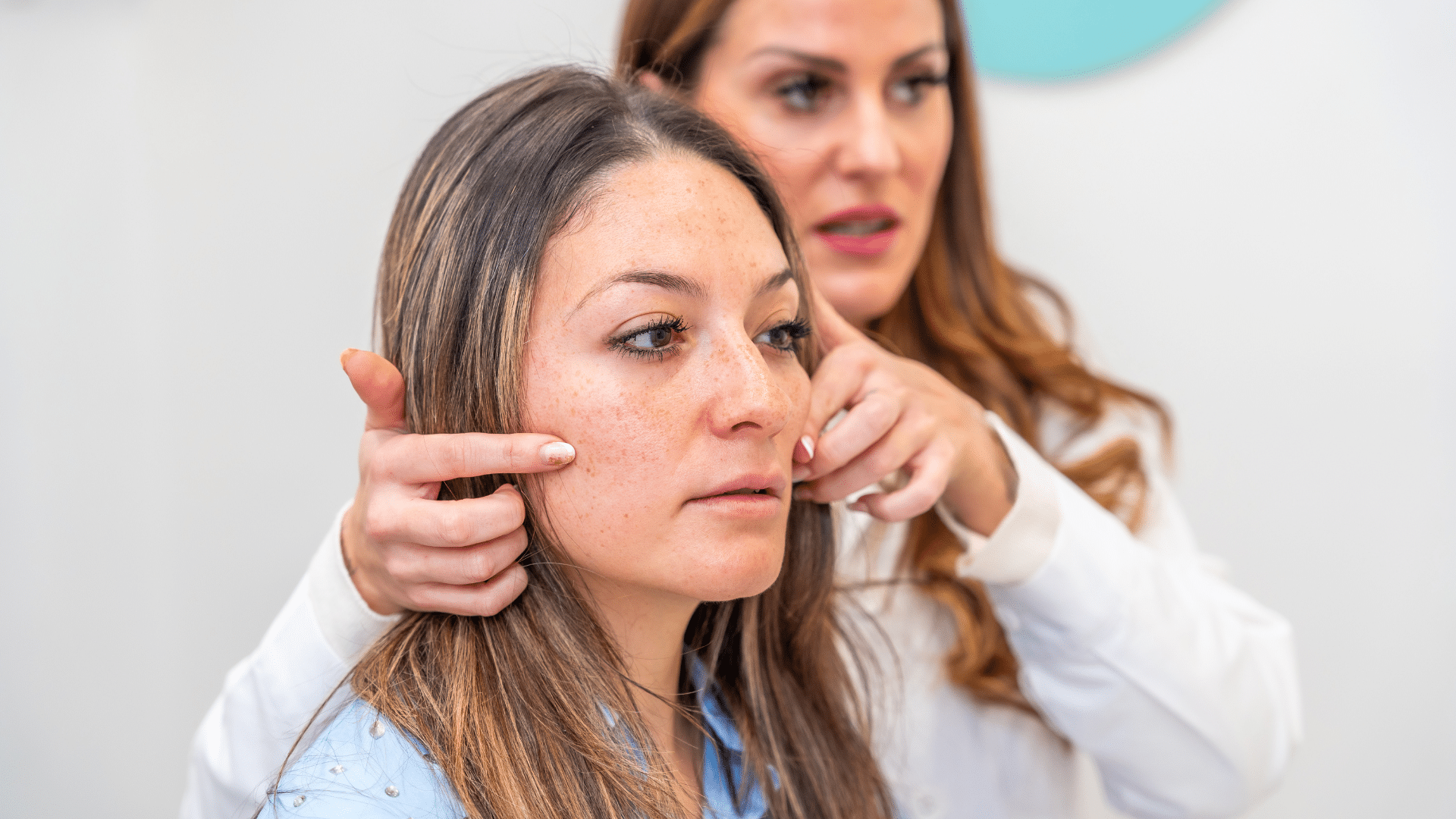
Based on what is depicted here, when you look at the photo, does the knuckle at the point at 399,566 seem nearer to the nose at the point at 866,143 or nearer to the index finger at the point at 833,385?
the index finger at the point at 833,385

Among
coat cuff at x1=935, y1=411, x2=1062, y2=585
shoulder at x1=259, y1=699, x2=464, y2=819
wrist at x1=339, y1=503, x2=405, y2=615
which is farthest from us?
coat cuff at x1=935, y1=411, x2=1062, y2=585

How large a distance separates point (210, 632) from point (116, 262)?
646 mm

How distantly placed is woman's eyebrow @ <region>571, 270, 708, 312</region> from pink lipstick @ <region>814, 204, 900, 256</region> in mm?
604

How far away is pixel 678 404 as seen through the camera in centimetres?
92

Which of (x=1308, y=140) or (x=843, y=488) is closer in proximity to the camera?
(x=843, y=488)

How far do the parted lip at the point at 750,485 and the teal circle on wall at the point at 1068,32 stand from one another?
4.21ft

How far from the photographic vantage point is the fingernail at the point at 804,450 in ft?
3.61

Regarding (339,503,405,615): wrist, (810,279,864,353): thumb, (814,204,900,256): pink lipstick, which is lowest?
(339,503,405,615): wrist

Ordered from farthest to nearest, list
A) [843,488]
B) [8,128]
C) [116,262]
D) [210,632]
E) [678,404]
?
1. [210,632]
2. [116,262]
3. [8,128]
4. [843,488]
5. [678,404]

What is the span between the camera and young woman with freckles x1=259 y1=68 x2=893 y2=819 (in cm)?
91

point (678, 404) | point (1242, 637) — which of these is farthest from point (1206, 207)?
point (678, 404)

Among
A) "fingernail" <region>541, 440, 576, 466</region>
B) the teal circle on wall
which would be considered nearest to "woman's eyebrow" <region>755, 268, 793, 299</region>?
"fingernail" <region>541, 440, 576, 466</region>

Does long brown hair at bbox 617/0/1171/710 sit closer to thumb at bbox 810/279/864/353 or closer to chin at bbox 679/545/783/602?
thumb at bbox 810/279/864/353

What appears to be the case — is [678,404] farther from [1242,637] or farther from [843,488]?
[1242,637]
